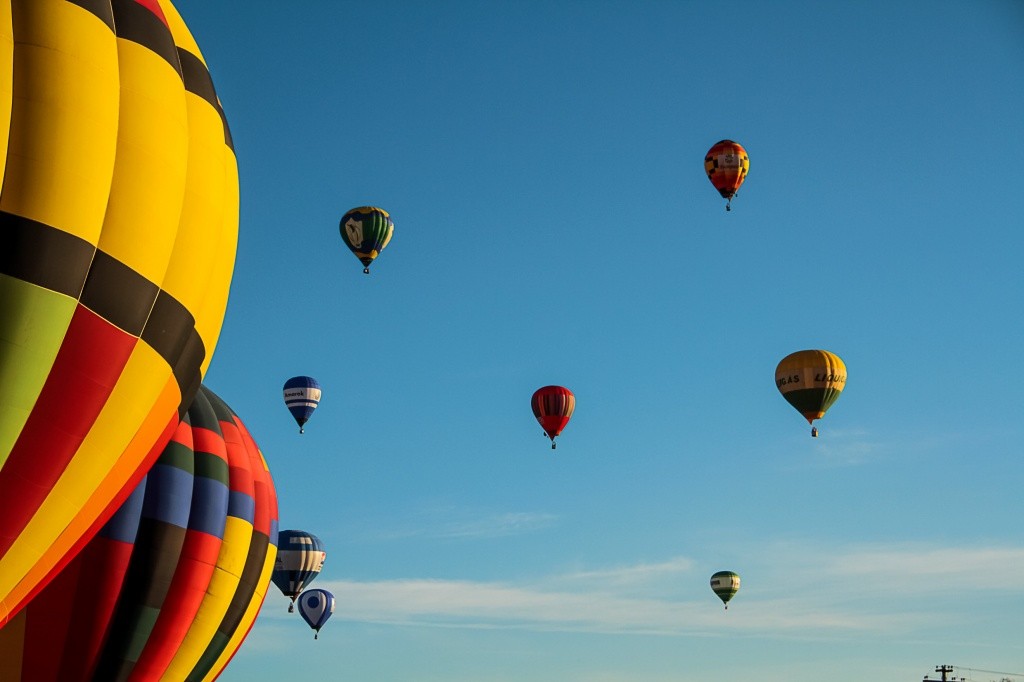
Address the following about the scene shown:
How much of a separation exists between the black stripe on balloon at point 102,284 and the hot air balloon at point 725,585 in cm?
4195

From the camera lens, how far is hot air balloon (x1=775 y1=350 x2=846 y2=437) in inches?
1449

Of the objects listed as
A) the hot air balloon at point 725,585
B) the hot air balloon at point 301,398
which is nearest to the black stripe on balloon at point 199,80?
the hot air balloon at point 301,398

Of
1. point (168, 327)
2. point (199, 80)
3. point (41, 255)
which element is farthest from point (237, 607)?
point (41, 255)

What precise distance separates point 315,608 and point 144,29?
29859mm

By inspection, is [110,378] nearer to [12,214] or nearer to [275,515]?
[12,214]

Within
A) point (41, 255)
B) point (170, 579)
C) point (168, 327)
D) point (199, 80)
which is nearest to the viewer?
point (41, 255)

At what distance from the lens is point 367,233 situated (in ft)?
123

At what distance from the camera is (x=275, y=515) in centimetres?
2244

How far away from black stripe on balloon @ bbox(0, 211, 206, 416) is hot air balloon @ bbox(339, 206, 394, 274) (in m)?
23.4

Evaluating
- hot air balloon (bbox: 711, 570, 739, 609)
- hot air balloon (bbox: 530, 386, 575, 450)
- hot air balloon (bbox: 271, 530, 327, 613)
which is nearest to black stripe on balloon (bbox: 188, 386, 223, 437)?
hot air balloon (bbox: 271, 530, 327, 613)

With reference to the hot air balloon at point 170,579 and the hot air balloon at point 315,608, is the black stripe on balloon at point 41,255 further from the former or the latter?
the hot air balloon at point 315,608

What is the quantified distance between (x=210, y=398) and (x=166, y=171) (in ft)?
30.1

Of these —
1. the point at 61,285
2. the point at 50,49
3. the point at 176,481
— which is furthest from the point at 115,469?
the point at 176,481

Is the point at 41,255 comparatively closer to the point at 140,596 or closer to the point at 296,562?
the point at 140,596
